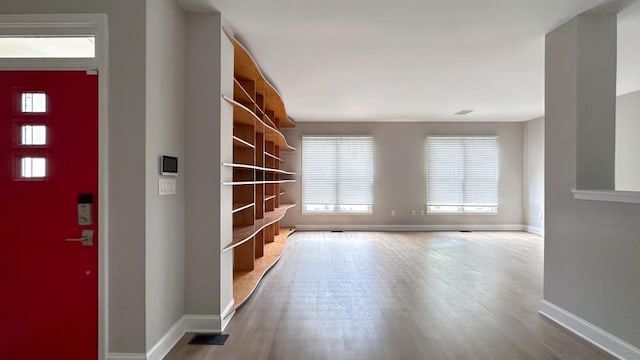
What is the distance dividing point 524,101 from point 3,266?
7435mm

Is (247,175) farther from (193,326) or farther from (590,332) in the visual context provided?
(590,332)

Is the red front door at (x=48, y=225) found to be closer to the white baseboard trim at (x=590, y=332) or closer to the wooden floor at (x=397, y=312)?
the wooden floor at (x=397, y=312)

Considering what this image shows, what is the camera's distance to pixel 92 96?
221 centimetres

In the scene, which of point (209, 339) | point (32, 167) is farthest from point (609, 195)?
point (32, 167)

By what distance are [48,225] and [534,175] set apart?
9.16 meters

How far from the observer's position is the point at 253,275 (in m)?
4.09

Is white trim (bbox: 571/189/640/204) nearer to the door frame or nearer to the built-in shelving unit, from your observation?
the built-in shelving unit

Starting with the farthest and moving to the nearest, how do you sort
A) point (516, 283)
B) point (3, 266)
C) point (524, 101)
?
point (524, 101) → point (516, 283) → point (3, 266)

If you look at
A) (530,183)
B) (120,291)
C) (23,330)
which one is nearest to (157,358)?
(120,291)

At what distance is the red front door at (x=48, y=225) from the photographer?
2.19 meters

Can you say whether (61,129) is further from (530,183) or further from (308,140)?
(530,183)

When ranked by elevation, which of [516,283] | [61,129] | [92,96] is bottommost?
[516,283]

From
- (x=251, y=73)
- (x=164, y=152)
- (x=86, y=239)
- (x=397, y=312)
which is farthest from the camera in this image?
(x=251, y=73)

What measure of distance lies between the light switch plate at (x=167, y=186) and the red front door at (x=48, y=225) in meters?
0.38
